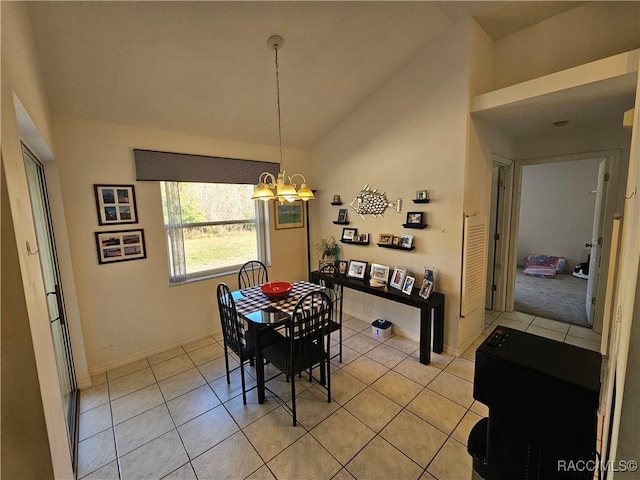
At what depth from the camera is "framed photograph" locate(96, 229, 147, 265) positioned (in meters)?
2.65

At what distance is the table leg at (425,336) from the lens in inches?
108

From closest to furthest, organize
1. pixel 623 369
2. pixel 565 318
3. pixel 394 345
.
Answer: pixel 623 369, pixel 394 345, pixel 565 318

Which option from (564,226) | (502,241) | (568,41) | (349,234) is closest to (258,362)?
(349,234)

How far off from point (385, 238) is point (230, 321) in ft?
6.51

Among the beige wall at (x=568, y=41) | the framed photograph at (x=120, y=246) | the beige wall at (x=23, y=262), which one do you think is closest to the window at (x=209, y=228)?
the framed photograph at (x=120, y=246)

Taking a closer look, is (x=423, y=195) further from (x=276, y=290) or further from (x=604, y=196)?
(x=604, y=196)

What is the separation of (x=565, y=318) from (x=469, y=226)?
7.48ft

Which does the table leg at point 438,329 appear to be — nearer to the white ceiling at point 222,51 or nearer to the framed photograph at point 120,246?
the white ceiling at point 222,51

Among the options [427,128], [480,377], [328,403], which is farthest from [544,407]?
[427,128]

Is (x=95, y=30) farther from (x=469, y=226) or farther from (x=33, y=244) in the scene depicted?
(x=469, y=226)

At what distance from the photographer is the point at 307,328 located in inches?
82.2

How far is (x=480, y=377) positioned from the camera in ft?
3.79

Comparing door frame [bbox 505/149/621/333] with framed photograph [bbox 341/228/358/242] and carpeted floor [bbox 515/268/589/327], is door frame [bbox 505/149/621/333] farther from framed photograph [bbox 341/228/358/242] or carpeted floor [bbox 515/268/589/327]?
framed photograph [bbox 341/228/358/242]

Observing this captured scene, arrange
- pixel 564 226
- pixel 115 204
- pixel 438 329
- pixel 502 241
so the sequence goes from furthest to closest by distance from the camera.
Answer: pixel 564 226 < pixel 502 241 < pixel 438 329 < pixel 115 204
